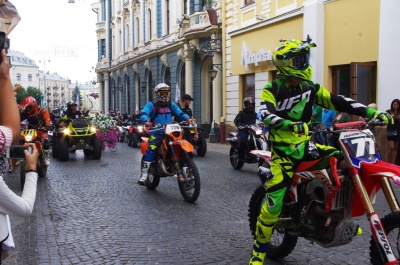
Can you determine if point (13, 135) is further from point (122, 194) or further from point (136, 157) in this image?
point (136, 157)

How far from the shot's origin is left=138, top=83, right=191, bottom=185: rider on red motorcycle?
26.9 feet

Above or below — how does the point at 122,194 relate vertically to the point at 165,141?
below

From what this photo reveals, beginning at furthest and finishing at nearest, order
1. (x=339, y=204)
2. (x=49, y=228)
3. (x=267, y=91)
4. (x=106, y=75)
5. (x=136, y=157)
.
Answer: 1. (x=106, y=75)
2. (x=136, y=157)
3. (x=49, y=228)
4. (x=267, y=91)
5. (x=339, y=204)

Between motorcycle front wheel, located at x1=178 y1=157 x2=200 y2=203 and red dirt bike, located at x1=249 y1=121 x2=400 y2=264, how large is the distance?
10.1ft

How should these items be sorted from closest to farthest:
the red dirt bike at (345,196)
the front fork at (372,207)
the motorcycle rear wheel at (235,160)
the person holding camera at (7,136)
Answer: the person holding camera at (7,136)
the front fork at (372,207)
the red dirt bike at (345,196)
the motorcycle rear wheel at (235,160)

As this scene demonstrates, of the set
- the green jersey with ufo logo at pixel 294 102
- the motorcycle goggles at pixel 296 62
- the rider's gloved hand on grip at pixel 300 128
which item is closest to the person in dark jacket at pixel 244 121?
the green jersey with ufo logo at pixel 294 102

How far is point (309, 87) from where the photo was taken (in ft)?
14.2

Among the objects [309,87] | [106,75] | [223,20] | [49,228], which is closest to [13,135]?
[309,87]

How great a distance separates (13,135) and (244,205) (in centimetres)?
525

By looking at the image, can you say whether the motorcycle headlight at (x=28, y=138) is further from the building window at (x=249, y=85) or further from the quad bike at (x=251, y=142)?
the building window at (x=249, y=85)

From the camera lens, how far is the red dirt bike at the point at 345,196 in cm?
346

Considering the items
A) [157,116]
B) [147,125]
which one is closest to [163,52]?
[157,116]

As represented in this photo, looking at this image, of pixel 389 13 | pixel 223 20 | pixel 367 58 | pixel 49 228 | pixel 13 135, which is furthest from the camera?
pixel 223 20

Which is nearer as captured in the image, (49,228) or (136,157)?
(49,228)
